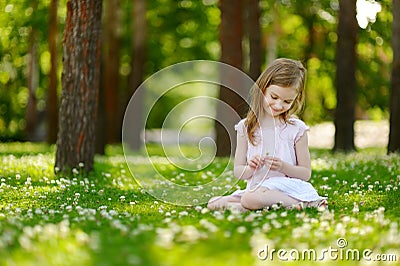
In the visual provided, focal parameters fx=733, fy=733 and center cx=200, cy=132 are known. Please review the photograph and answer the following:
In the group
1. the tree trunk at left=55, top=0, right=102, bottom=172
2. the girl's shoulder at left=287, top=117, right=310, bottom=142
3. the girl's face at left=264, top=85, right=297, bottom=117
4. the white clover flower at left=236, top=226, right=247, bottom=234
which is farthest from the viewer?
the tree trunk at left=55, top=0, right=102, bottom=172

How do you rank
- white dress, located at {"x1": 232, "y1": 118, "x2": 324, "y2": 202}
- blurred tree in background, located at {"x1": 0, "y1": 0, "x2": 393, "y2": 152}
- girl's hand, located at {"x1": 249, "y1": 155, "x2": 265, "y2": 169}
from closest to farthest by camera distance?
girl's hand, located at {"x1": 249, "y1": 155, "x2": 265, "y2": 169}
white dress, located at {"x1": 232, "y1": 118, "x2": 324, "y2": 202}
blurred tree in background, located at {"x1": 0, "y1": 0, "x2": 393, "y2": 152}

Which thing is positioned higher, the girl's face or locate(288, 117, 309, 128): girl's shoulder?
the girl's face

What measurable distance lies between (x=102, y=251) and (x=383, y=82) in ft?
89.2

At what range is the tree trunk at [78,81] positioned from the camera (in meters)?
12.8

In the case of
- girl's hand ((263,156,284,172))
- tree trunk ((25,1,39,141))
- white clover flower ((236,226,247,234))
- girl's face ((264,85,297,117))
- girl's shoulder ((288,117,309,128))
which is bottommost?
tree trunk ((25,1,39,141))

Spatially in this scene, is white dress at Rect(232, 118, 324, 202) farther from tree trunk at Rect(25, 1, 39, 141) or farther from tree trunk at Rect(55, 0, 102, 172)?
tree trunk at Rect(25, 1, 39, 141)

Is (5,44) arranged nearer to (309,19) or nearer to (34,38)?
(34,38)

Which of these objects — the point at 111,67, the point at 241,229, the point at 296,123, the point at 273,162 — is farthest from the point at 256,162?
the point at 111,67

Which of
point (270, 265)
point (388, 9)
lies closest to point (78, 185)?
point (270, 265)

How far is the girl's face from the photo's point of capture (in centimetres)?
832

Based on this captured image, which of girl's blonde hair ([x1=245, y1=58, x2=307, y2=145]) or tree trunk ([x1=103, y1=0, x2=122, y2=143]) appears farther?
tree trunk ([x1=103, y1=0, x2=122, y2=143])

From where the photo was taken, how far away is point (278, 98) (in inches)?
329

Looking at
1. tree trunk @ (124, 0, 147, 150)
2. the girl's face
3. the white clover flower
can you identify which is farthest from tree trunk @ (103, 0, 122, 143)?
the white clover flower

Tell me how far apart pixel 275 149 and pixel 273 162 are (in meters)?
0.49
